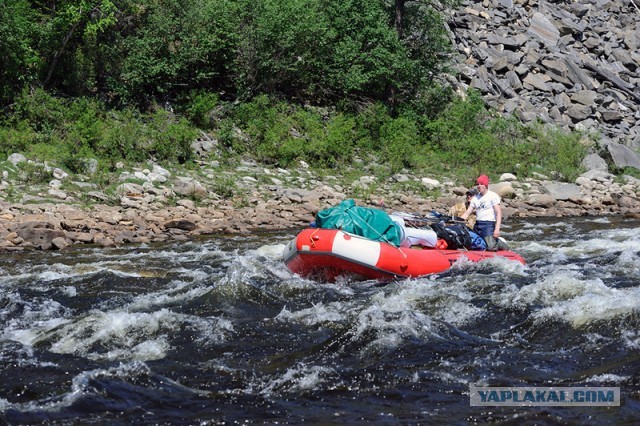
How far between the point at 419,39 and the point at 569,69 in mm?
7593

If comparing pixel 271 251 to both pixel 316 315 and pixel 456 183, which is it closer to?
pixel 316 315

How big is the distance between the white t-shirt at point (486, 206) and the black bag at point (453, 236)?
1.49 ft

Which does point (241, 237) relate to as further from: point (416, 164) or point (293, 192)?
point (416, 164)

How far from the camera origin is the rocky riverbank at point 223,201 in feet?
42.3

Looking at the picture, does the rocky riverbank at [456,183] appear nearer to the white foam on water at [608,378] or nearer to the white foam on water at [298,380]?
the white foam on water at [298,380]

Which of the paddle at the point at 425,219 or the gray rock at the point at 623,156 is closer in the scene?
the paddle at the point at 425,219

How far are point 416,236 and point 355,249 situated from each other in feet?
4.49

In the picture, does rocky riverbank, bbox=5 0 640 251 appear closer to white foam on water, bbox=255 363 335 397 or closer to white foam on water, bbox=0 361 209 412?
white foam on water, bbox=0 361 209 412

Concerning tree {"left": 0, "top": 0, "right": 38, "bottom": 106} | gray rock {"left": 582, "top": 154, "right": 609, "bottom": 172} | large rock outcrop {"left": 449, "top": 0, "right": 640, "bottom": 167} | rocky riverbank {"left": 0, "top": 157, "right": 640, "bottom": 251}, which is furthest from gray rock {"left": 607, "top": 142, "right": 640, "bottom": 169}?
tree {"left": 0, "top": 0, "right": 38, "bottom": 106}

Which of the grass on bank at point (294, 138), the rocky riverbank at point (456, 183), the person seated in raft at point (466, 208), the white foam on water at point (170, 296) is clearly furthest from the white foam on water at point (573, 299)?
the grass on bank at point (294, 138)

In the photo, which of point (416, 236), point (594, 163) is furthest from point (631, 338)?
point (594, 163)

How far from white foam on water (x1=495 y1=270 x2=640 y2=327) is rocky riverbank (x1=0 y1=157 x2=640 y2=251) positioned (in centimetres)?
474

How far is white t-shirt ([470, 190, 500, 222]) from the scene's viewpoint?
11258mm

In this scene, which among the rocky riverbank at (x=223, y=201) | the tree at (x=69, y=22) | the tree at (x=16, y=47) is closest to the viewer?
the rocky riverbank at (x=223, y=201)
